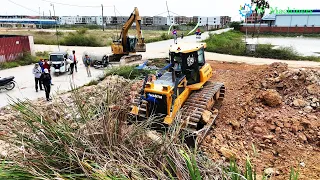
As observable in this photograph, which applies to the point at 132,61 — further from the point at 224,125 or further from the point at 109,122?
the point at 109,122

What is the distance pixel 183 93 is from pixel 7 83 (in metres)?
8.57

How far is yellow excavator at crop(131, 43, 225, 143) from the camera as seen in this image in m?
6.64

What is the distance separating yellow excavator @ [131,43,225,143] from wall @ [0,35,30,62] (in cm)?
1478

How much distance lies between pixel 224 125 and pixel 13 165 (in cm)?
609

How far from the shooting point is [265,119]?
7.82 meters

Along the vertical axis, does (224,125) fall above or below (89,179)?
below

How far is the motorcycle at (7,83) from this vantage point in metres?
11.3

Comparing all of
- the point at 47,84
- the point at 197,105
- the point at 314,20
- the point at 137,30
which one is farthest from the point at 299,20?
the point at 47,84

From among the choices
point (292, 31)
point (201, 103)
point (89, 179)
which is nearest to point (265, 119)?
point (201, 103)

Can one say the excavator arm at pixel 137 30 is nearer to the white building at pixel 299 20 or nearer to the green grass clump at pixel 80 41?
the green grass clump at pixel 80 41

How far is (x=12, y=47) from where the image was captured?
19.0 metres

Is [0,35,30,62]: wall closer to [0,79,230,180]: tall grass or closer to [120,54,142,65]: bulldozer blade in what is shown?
[120,54,142,65]: bulldozer blade

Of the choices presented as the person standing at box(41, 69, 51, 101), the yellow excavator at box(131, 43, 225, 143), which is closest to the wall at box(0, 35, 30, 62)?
the person standing at box(41, 69, 51, 101)

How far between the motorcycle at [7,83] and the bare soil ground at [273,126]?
9.22 m
